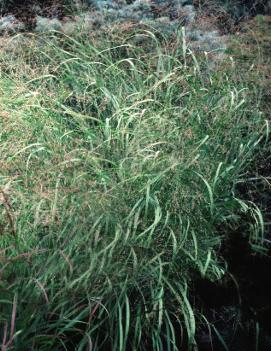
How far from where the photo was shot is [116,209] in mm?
3117

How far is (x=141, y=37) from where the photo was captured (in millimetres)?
4758

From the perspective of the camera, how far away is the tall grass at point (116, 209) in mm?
2854

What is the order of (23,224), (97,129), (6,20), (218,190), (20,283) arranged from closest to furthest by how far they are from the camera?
(20,283) < (23,224) < (218,190) < (97,129) < (6,20)

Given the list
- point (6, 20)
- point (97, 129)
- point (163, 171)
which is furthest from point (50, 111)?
point (6, 20)

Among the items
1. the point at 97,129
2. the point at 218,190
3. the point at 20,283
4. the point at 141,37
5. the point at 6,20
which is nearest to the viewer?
the point at 20,283

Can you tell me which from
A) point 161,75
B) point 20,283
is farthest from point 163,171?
point 161,75

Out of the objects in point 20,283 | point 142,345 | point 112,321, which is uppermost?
point 20,283

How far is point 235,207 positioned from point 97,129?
858 mm

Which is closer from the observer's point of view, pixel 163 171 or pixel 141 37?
pixel 163 171

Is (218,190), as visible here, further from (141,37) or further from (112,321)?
(141,37)

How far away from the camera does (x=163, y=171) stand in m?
3.21

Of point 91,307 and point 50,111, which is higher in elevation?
point 50,111

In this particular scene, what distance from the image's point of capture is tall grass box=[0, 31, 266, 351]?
2854 mm

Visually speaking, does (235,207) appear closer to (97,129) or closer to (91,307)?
(97,129)
